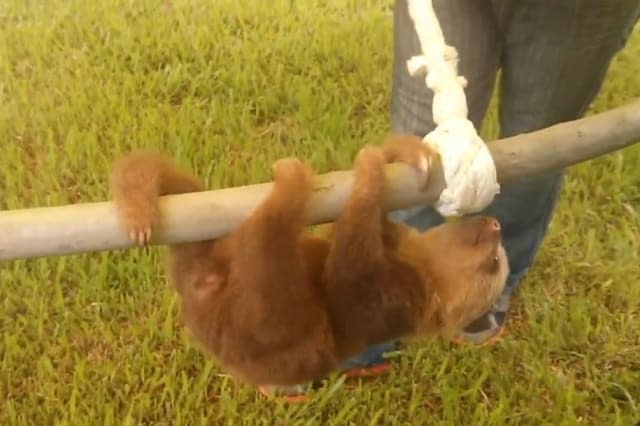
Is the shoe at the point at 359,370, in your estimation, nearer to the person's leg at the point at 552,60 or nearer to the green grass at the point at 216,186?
the green grass at the point at 216,186

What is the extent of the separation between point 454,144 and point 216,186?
1.13 m

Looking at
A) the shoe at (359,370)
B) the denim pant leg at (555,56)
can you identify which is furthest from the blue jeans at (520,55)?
the shoe at (359,370)

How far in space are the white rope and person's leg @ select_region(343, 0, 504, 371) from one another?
1.29 feet

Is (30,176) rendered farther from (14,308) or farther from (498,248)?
(498,248)

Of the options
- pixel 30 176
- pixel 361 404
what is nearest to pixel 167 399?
pixel 361 404

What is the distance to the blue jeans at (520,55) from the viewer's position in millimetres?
1138

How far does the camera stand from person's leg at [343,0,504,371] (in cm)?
115

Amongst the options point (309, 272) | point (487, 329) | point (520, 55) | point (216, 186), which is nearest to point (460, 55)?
point (520, 55)

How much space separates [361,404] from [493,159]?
0.87 m

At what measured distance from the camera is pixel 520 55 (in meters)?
1.20

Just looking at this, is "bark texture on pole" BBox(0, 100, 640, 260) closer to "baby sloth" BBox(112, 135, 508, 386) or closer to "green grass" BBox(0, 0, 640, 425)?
"baby sloth" BBox(112, 135, 508, 386)

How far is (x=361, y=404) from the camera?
4.91ft

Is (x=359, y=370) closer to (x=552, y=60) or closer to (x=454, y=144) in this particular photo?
(x=552, y=60)

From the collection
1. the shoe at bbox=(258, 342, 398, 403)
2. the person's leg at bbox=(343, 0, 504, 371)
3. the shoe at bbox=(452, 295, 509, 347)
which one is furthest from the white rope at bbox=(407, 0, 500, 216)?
the shoe at bbox=(452, 295, 509, 347)
